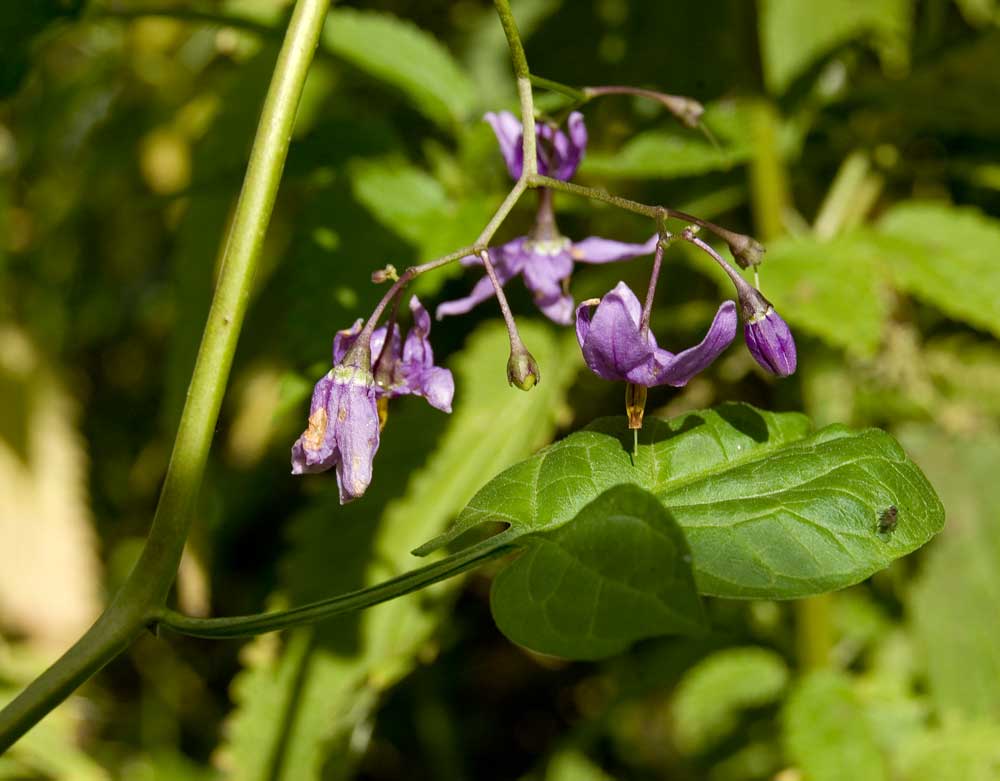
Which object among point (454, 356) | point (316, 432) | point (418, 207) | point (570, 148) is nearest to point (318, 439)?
point (316, 432)

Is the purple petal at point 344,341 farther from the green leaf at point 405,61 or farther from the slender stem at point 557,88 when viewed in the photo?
the green leaf at point 405,61

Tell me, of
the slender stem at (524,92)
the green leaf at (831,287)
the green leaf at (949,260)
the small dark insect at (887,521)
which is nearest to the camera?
the small dark insect at (887,521)

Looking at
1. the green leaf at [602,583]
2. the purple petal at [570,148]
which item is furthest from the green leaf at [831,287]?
the green leaf at [602,583]

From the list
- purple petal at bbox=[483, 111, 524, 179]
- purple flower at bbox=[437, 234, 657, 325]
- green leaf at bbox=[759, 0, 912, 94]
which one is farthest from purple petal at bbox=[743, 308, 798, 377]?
green leaf at bbox=[759, 0, 912, 94]

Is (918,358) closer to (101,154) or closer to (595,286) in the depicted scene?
(595,286)

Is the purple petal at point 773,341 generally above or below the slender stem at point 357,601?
above

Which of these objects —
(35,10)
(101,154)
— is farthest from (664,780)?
(101,154)

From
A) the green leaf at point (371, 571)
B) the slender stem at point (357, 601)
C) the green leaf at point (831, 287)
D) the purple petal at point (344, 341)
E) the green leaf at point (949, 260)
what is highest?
the purple petal at point (344, 341)

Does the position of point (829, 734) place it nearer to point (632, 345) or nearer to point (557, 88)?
point (632, 345)
